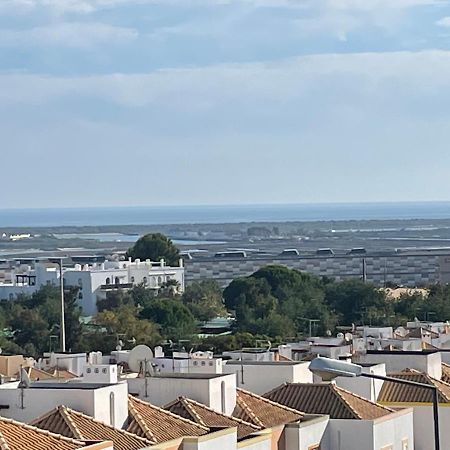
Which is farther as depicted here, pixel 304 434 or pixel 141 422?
pixel 304 434

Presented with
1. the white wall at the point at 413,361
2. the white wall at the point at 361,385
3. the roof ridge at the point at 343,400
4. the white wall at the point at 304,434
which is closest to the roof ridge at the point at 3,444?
the white wall at the point at 304,434

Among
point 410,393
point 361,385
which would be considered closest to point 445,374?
point 410,393

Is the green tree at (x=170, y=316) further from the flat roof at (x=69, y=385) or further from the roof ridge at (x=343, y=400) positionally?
the flat roof at (x=69, y=385)

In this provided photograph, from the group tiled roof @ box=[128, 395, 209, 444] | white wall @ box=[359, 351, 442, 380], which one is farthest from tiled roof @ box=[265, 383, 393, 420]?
white wall @ box=[359, 351, 442, 380]

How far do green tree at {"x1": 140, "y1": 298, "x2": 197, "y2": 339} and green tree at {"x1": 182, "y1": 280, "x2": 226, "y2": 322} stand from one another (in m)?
5.03

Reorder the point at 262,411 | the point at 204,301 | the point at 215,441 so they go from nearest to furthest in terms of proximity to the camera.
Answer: the point at 215,441
the point at 262,411
the point at 204,301

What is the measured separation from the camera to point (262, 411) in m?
25.1

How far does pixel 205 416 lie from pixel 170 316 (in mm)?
57326

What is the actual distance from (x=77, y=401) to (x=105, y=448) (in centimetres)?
298

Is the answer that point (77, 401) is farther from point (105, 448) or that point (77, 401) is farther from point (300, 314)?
point (300, 314)

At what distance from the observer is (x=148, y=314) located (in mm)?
82625

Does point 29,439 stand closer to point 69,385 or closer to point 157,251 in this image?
point 69,385

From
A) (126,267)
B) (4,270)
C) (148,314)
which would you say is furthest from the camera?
(4,270)

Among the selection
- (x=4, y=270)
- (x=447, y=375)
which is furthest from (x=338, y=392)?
(x=4, y=270)
